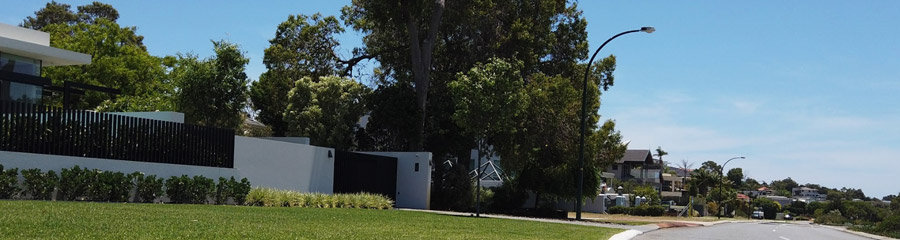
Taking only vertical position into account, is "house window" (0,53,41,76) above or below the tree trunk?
below

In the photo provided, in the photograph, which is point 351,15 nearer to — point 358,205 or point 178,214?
point 358,205

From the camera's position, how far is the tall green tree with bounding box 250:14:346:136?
2012 inches

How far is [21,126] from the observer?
20812mm

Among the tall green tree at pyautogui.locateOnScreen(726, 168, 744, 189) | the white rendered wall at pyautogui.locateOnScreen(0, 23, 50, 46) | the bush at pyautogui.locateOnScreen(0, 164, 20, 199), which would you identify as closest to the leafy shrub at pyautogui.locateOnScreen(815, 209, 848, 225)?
the white rendered wall at pyautogui.locateOnScreen(0, 23, 50, 46)

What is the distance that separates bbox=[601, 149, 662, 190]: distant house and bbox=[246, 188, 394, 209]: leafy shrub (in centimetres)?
7333

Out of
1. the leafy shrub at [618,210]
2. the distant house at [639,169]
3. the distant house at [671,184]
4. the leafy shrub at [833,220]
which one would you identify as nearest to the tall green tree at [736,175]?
the distant house at [671,184]

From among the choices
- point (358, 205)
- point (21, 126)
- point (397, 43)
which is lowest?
point (358, 205)

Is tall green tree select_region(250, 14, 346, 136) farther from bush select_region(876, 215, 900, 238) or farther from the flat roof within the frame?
bush select_region(876, 215, 900, 238)

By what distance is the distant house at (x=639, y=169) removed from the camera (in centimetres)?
10194

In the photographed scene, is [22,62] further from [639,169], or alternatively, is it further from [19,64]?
[639,169]

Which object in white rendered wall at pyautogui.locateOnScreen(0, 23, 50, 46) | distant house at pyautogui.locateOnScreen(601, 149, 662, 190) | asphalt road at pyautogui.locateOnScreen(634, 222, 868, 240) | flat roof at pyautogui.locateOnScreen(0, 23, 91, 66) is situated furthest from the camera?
distant house at pyautogui.locateOnScreen(601, 149, 662, 190)

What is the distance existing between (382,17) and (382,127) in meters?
6.28

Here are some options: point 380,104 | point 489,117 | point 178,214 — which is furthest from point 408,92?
point 178,214

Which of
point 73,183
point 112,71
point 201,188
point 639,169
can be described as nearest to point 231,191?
point 201,188
